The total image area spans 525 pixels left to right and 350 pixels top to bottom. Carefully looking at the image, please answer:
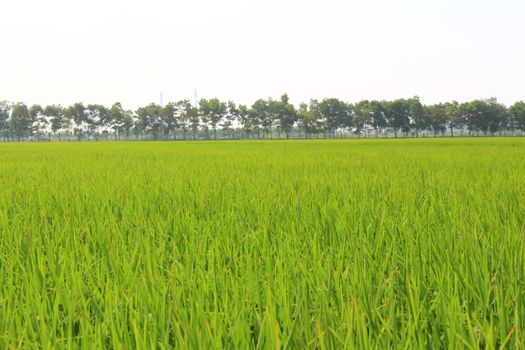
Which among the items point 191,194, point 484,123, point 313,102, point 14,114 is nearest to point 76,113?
point 14,114

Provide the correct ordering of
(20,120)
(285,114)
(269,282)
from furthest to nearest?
(20,120) < (285,114) < (269,282)

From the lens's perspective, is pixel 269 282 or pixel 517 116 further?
pixel 517 116

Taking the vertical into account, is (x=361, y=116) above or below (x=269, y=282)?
above

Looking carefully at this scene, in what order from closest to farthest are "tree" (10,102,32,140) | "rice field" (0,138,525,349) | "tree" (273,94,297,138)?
"rice field" (0,138,525,349) < "tree" (273,94,297,138) < "tree" (10,102,32,140)

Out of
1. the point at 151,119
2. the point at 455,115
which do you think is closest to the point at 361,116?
the point at 455,115

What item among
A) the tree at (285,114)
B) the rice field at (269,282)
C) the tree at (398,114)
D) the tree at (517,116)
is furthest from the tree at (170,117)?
the rice field at (269,282)

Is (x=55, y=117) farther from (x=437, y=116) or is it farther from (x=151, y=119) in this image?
(x=437, y=116)

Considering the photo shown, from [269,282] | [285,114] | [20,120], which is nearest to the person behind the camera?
[269,282]

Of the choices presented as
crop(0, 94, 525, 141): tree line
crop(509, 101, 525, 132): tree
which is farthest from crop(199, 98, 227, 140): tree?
crop(509, 101, 525, 132): tree

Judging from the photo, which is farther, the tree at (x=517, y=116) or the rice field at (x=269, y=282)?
the tree at (x=517, y=116)

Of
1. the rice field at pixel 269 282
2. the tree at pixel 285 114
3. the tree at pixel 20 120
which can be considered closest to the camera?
the rice field at pixel 269 282

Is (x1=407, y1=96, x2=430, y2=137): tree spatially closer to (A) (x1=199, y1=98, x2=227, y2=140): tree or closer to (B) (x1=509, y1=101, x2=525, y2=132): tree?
(B) (x1=509, y1=101, x2=525, y2=132): tree

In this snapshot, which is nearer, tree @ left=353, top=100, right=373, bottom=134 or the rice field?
the rice field

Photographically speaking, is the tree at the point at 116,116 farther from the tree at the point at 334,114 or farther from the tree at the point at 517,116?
the tree at the point at 517,116
